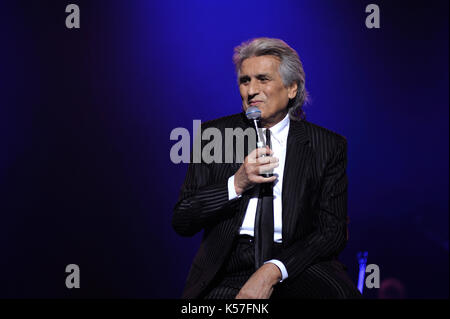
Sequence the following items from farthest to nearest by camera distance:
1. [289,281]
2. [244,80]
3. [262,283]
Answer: [244,80]
[289,281]
[262,283]

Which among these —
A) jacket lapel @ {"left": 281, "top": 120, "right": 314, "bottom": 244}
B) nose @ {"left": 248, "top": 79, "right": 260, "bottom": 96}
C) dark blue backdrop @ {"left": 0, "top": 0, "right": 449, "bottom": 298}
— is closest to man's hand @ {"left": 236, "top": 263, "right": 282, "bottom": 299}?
jacket lapel @ {"left": 281, "top": 120, "right": 314, "bottom": 244}

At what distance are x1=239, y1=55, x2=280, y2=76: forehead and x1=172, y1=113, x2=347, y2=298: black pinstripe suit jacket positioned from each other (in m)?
0.21

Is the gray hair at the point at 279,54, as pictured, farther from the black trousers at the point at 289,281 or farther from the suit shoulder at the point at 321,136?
the black trousers at the point at 289,281

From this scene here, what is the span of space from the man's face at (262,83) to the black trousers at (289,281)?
1.78ft

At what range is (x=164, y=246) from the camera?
3107 millimetres

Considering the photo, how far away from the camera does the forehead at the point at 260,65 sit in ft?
6.42

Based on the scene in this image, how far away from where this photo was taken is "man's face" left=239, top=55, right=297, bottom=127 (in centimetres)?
196

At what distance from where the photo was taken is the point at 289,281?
1.75 meters

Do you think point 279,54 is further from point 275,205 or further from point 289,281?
point 289,281

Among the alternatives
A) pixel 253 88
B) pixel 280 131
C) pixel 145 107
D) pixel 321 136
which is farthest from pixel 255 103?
pixel 145 107

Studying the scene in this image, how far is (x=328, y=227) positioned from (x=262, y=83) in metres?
0.64

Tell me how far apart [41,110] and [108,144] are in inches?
17.5

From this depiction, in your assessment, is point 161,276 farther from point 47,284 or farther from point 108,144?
point 108,144

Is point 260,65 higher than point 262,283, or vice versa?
point 260,65
